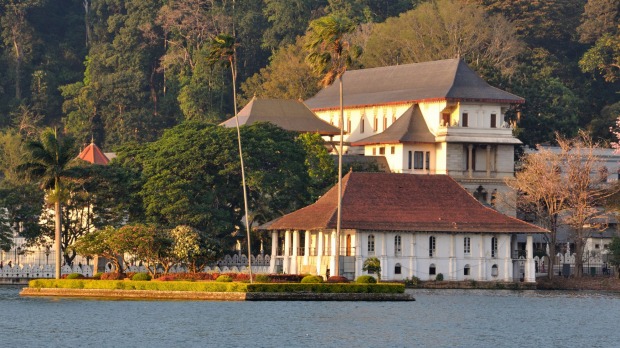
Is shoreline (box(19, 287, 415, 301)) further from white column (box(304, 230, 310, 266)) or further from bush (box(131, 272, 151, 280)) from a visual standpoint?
white column (box(304, 230, 310, 266))

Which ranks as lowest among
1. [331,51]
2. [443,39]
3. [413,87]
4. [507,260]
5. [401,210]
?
[507,260]

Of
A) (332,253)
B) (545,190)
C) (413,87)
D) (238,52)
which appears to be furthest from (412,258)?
(238,52)

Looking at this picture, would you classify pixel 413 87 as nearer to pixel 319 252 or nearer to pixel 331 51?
pixel 319 252

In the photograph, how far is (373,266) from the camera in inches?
4619

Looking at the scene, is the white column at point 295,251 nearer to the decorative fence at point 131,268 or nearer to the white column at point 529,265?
the decorative fence at point 131,268

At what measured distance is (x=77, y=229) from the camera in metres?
126

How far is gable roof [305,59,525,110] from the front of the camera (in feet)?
474

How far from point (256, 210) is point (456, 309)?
31763mm

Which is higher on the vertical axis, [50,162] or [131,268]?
[50,162]

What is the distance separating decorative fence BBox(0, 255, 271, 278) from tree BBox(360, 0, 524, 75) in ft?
158

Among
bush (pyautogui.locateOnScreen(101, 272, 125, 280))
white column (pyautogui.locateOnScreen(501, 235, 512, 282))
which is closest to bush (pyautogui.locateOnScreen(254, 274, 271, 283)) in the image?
bush (pyautogui.locateOnScreen(101, 272, 125, 280))

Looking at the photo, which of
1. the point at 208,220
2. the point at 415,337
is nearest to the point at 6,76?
the point at 208,220

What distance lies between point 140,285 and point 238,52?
91800 mm

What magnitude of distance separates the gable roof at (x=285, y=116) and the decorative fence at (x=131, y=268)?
2446 cm
